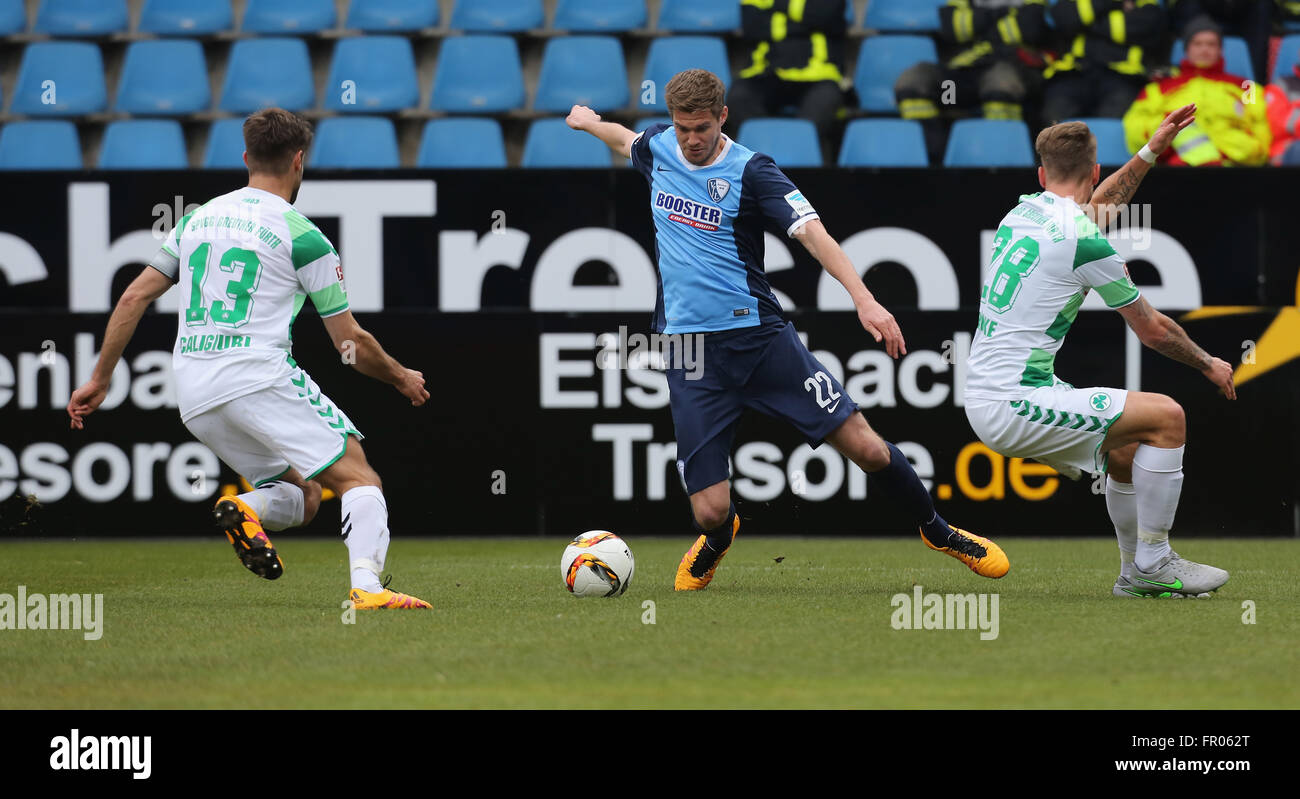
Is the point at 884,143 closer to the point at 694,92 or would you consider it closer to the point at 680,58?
the point at 680,58

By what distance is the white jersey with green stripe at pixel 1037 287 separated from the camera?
5.82 meters

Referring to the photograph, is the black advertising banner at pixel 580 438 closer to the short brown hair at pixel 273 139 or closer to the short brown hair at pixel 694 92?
the short brown hair at pixel 694 92

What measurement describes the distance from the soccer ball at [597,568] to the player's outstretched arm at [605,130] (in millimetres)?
1640

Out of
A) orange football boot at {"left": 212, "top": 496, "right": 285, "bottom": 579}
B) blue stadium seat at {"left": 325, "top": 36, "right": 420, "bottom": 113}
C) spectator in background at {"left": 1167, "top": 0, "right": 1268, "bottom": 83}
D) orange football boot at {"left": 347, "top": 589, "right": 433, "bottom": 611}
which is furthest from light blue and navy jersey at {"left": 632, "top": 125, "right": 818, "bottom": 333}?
spectator in background at {"left": 1167, "top": 0, "right": 1268, "bottom": 83}

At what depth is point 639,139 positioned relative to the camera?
6543mm

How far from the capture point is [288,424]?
5.75 meters

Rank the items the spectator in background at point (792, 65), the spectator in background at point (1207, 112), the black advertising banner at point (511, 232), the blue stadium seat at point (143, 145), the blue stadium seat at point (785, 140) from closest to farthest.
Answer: the black advertising banner at point (511, 232)
the spectator in background at point (1207, 112)
the blue stadium seat at point (785, 140)
the spectator in background at point (792, 65)
the blue stadium seat at point (143, 145)

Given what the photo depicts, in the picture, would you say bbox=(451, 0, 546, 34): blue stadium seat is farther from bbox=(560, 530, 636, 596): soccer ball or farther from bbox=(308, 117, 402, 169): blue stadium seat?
bbox=(560, 530, 636, 596): soccer ball

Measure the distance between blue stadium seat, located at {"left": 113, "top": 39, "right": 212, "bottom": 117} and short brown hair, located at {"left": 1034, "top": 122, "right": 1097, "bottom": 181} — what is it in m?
7.52

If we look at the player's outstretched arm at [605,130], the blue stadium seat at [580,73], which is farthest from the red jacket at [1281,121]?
the player's outstretched arm at [605,130]

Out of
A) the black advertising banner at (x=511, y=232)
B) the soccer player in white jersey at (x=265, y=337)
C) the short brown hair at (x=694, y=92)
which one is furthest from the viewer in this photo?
the black advertising banner at (x=511, y=232)

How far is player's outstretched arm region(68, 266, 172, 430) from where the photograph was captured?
19.1 ft

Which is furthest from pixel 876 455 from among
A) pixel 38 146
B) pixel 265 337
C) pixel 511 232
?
pixel 38 146
